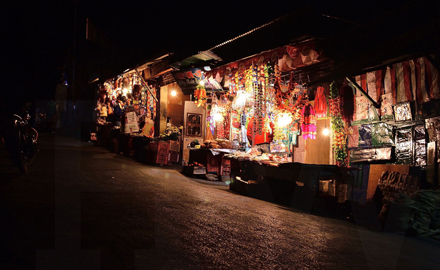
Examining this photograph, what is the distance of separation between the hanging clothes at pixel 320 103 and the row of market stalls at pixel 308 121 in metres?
0.04

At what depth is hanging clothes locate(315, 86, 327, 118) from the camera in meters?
10.2

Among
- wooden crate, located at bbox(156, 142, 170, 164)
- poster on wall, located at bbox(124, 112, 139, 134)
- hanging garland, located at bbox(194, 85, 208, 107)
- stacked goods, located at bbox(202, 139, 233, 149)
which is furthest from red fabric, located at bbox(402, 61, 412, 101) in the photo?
poster on wall, located at bbox(124, 112, 139, 134)

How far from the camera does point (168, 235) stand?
461 cm

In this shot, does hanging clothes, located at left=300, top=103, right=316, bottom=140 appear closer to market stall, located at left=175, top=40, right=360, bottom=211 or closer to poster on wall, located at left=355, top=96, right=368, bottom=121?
market stall, located at left=175, top=40, right=360, bottom=211

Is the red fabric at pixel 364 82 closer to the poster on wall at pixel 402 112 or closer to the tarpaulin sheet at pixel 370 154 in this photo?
the poster on wall at pixel 402 112

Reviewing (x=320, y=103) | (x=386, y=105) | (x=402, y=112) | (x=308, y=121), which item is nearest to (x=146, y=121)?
(x=308, y=121)

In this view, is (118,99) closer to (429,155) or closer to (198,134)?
(198,134)

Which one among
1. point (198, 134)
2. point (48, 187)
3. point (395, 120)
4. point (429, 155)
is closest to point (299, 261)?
point (429, 155)

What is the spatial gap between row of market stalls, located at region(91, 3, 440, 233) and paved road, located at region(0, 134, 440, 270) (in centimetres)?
193

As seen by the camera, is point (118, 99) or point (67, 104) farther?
point (67, 104)

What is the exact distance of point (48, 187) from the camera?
23.3 ft

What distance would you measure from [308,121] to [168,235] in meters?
7.73

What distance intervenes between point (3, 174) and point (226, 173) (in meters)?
8.44

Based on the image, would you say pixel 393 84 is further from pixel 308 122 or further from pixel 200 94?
pixel 200 94
